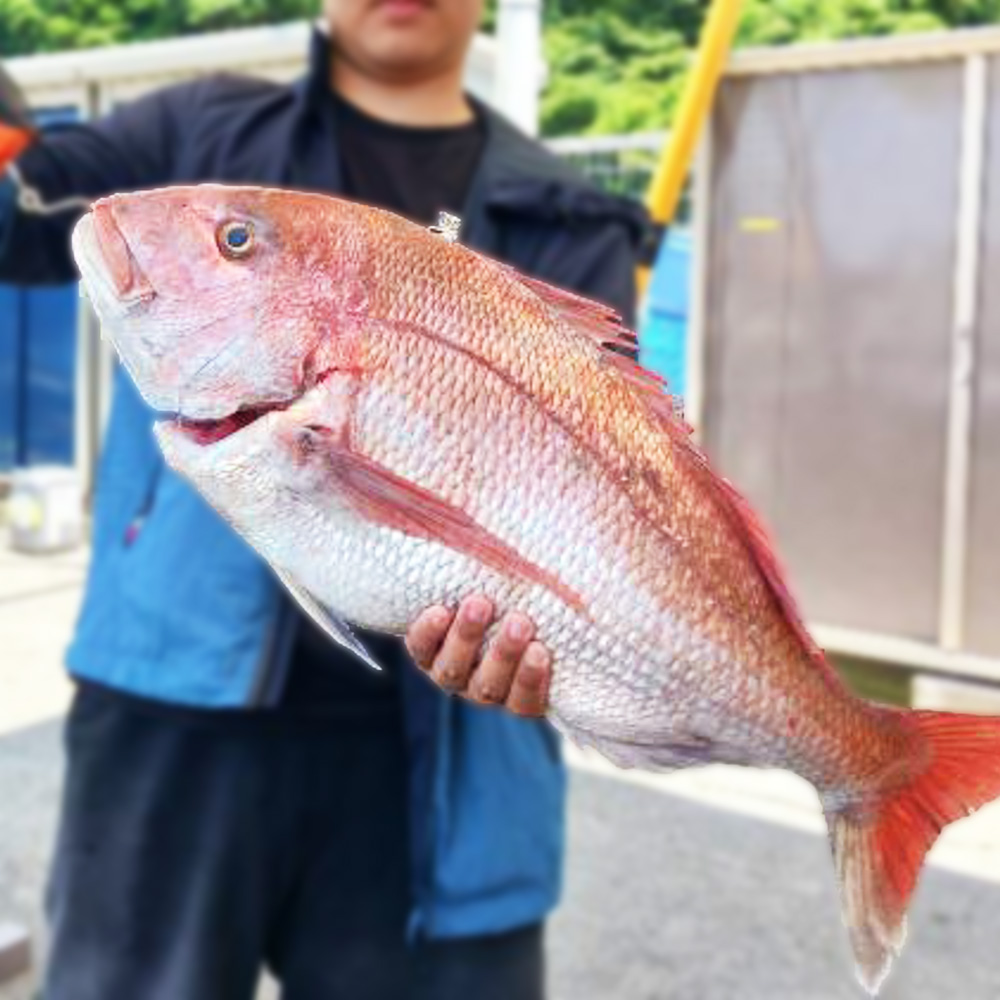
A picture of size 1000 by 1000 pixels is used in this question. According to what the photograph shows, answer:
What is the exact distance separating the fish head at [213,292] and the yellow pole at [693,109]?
3.88 meters

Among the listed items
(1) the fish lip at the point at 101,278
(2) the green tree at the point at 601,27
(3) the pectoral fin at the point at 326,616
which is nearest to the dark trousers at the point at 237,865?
(3) the pectoral fin at the point at 326,616

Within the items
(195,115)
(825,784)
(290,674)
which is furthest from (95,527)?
(825,784)

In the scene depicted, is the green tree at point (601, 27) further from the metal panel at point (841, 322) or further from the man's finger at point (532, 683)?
the man's finger at point (532, 683)

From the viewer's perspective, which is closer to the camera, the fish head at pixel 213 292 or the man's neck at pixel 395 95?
the fish head at pixel 213 292

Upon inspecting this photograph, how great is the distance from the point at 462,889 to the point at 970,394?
12.0ft

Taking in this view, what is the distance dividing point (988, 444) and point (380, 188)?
→ 11.6 feet

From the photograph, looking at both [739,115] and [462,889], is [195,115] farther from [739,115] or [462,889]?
[739,115]

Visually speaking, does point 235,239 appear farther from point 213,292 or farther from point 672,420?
point 672,420

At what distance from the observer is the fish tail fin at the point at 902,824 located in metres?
1.18

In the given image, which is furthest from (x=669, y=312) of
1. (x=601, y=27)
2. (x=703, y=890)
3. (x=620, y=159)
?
(x=601, y=27)

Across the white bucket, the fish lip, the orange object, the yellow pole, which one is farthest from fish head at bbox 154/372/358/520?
the white bucket

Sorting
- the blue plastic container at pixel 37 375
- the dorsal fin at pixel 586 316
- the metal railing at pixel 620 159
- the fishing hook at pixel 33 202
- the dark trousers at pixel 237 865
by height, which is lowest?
the blue plastic container at pixel 37 375

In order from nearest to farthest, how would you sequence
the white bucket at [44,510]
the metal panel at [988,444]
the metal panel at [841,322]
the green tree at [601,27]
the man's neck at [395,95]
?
1. the man's neck at [395,95]
2. the metal panel at [988,444]
3. the metal panel at [841,322]
4. the white bucket at [44,510]
5. the green tree at [601,27]

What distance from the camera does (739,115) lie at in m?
5.68
